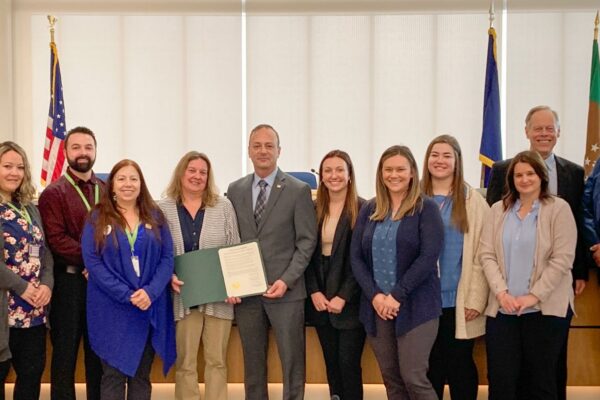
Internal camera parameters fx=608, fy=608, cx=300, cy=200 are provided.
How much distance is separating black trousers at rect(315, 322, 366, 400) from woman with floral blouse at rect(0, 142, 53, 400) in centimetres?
147

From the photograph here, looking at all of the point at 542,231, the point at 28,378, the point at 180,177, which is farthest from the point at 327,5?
the point at 28,378

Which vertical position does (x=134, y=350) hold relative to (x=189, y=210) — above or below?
below

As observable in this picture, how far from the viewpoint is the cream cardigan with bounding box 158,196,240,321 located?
3338 mm

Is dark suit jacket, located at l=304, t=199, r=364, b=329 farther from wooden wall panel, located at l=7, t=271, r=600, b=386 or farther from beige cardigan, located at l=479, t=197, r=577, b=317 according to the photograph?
beige cardigan, located at l=479, t=197, r=577, b=317

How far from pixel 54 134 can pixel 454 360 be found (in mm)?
4890

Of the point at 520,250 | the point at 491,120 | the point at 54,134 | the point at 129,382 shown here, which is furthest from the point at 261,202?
the point at 54,134

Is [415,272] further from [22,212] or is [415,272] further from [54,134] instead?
[54,134]

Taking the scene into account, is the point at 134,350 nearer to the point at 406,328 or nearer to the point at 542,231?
the point at 406,328

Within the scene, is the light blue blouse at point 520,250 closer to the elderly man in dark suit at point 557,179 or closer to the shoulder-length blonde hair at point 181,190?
the elderly man in dark suit at point 557,179

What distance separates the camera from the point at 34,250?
3.15 m

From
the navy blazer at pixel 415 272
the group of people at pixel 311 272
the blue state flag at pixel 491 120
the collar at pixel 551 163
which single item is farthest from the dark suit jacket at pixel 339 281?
the blue state flag at pixel 491 120

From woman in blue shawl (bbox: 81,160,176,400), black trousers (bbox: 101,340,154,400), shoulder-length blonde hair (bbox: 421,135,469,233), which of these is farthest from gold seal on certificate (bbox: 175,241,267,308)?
shoulder-length blonde hair (bbox: 421,135,469,233)

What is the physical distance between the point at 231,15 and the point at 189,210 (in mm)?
4369

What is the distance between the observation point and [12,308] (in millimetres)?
3096
